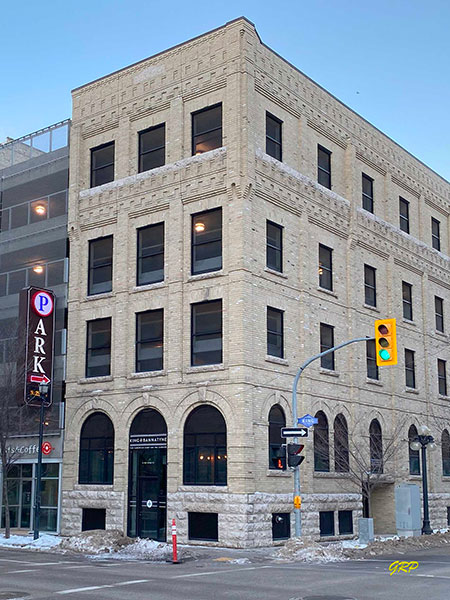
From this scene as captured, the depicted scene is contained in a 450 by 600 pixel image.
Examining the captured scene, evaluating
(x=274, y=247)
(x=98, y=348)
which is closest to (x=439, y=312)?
(x=274, y=247)

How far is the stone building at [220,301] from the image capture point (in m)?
29.5

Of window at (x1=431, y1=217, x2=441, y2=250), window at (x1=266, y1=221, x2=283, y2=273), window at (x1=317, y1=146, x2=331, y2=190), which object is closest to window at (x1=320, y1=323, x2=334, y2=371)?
window at (x1=266, y1=221, x2=283, y2=273)

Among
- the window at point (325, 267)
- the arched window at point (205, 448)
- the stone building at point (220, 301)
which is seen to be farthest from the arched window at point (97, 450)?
the window at point (325, 267)

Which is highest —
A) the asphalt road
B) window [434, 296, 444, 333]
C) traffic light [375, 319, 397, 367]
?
window [434, 296, 444, 333]

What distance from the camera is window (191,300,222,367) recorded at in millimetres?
30123

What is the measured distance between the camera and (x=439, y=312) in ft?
→ 145

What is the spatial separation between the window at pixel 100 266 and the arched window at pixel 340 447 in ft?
36.5

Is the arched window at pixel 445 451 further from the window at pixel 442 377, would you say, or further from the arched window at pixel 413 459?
the arched window at pixel 413 459

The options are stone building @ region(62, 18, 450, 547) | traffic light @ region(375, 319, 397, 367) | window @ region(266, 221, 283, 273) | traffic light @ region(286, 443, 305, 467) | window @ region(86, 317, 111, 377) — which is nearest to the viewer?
traffic light @ region(375, 319, 397, 367)

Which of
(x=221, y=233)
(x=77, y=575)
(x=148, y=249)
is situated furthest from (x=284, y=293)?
(x=77, y=575)

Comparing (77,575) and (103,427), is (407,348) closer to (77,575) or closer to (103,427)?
(103,427)

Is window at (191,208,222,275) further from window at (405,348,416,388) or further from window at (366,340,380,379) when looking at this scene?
window at (405,348,416,388)

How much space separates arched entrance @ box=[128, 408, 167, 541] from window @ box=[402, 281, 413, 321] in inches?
606

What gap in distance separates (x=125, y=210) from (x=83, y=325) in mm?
5190
